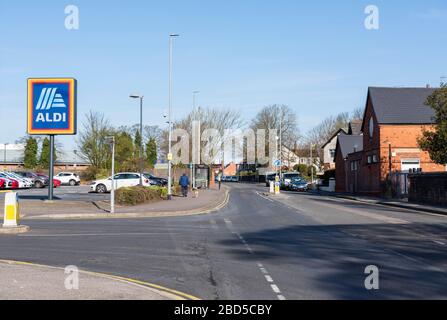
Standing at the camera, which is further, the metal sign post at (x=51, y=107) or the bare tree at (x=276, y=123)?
the bare tree at (x=276, y=123)

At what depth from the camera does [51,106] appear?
30.3 m

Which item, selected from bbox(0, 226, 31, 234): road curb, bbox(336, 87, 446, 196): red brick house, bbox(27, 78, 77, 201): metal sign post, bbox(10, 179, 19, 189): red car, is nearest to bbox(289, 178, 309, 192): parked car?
bbox(336, 87, 446, 196): red brick house

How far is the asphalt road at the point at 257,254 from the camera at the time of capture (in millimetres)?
9141

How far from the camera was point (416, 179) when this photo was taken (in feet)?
118

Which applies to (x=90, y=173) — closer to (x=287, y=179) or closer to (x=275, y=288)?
(x=287, y=179)

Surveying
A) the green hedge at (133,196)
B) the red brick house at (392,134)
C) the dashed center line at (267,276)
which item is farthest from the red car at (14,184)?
the dashed center line at (267,276)

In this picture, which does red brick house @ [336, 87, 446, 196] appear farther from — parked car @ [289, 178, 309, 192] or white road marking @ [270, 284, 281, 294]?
white road marking @ [270, 284, 281, 294]

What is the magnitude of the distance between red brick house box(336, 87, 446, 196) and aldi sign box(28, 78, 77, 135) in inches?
958

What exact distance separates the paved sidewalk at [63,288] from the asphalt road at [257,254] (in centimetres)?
70

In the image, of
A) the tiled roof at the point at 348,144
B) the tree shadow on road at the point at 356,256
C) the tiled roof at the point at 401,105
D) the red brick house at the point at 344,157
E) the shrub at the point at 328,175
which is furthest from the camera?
the shrub at the point at 328,175

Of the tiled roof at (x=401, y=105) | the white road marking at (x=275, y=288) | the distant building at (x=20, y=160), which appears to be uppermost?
the tiled roof at (x=401, y=105)

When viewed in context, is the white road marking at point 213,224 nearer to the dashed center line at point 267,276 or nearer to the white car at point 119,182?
the dashed center line at point 267,276

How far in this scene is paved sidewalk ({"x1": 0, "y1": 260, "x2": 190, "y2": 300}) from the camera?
7.98 m

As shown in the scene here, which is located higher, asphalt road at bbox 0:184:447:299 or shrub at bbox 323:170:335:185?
shrub at bbox 323:170:335:185
